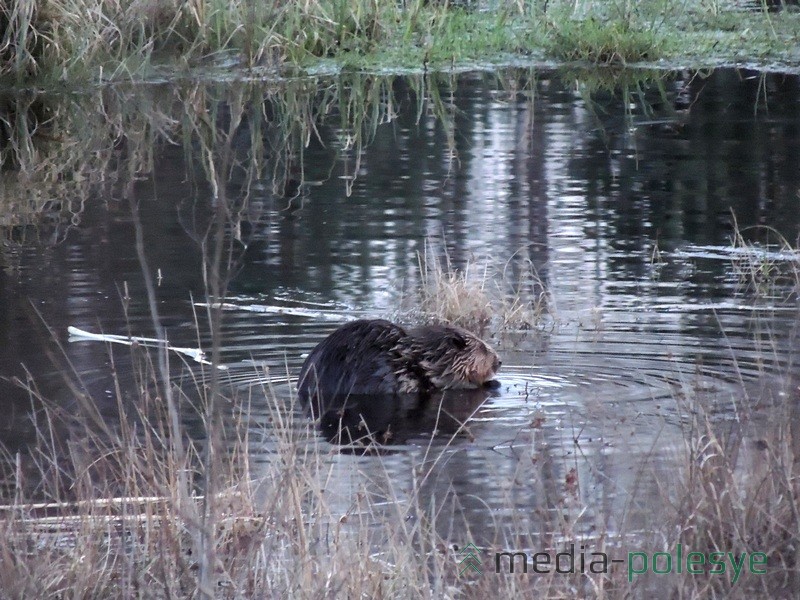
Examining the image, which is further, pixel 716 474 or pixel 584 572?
pixel 716 474

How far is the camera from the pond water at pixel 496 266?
18.1 feet

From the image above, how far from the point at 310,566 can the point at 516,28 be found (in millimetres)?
20246

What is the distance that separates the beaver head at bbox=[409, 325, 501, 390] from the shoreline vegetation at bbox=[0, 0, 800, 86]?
11.8m

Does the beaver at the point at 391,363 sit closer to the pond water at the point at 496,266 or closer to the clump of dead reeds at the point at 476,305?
the pond water at the point at 496,266

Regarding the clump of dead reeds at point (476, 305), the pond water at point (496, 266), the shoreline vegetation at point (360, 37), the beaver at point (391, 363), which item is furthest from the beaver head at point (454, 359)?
the shoreline vegetation at point (360, 37)

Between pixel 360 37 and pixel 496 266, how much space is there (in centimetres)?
1318

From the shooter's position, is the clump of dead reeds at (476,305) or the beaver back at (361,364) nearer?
the beaver back at (361,364)

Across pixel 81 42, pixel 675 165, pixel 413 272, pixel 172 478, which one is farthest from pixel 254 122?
pixel 172 478

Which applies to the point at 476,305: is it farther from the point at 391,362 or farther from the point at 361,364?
the point at 361,364

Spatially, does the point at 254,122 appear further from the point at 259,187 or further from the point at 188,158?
the point at 259,187

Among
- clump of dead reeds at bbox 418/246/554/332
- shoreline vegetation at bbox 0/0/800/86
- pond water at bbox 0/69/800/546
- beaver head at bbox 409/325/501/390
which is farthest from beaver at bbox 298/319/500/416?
shoreline vegetation at bbox 0/0/800/86

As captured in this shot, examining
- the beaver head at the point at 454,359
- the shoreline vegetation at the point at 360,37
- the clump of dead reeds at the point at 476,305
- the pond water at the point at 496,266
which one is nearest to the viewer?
the pond water at the point at 496,266

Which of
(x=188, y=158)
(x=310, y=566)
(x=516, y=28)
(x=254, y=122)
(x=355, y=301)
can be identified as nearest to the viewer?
(x=310, y=566)

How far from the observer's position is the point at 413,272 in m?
9.16
